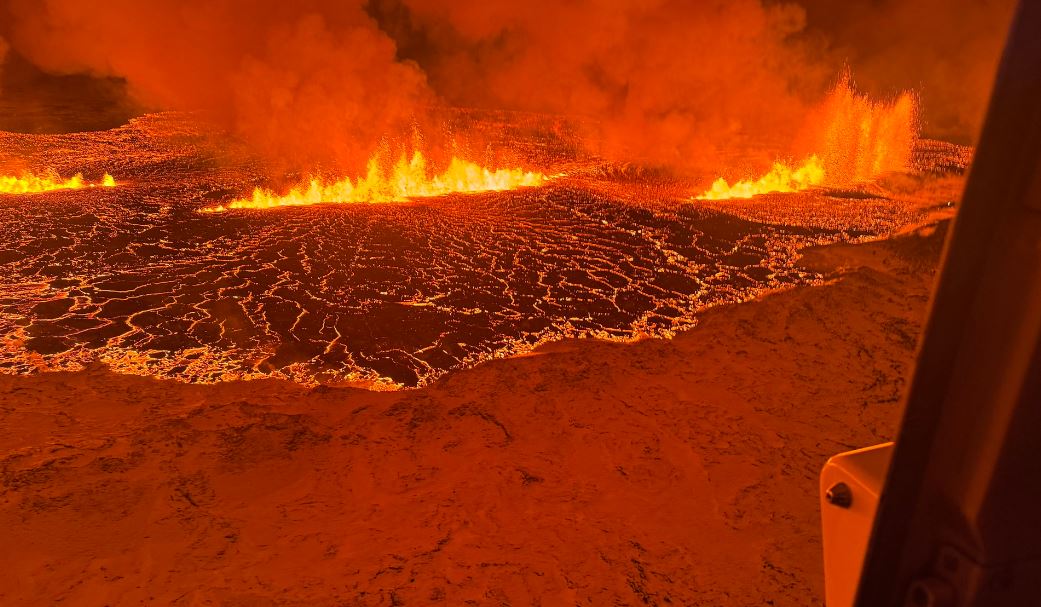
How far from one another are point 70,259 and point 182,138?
487 inches

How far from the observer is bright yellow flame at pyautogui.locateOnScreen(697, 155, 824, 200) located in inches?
548

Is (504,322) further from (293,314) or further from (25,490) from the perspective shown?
(25,490)

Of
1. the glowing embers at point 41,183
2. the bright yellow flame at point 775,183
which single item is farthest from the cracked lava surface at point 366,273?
the bright yellow flame at point 775,183

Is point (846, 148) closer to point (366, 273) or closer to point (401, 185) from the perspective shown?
point (401, 185)

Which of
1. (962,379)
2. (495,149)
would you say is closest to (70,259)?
(962,379)

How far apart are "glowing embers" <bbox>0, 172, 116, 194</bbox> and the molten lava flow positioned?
46.2ft

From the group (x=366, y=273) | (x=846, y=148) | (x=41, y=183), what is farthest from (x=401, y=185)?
(x=846, y=148)

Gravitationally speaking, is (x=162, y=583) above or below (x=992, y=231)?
below

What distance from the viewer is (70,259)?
830 centimetres

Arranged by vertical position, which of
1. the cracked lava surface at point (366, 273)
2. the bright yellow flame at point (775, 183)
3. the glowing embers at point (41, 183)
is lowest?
the cracked lava surface at point (366, 273)

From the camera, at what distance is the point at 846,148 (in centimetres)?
1917

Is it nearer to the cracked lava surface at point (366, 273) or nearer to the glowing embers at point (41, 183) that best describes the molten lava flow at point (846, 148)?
the cracked lava surface at point (366, 273)

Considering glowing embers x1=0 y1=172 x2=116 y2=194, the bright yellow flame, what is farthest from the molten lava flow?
glowing embers x1=0 y1=172 x2=116 y2=194

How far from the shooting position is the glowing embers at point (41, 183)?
1263 centimetres
